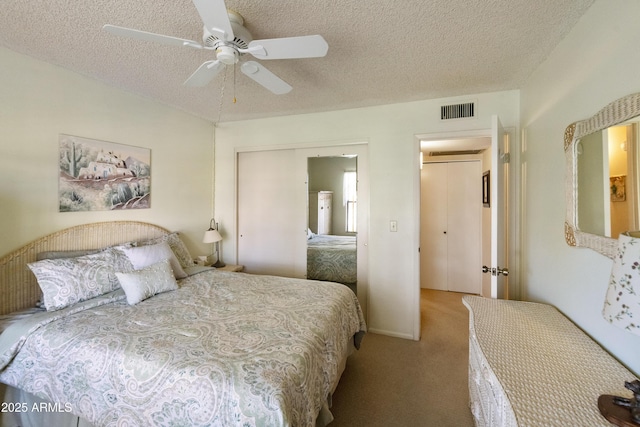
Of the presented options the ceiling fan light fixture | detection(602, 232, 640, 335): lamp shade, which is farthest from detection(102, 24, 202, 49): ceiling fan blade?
detection(602, 232, 640, 335): lamp shade

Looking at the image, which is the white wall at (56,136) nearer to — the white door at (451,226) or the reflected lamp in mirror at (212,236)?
the reflected lamp in mirror at (212,236)

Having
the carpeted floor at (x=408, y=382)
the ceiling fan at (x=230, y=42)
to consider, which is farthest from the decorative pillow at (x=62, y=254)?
the carpeted floor at (x=408, y=382)

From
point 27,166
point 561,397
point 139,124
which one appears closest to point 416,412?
point 561,397

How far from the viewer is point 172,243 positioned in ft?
9.25

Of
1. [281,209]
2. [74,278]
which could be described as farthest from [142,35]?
[281,209]

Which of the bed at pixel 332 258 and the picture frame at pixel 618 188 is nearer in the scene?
the picture frame at pixel 618 188

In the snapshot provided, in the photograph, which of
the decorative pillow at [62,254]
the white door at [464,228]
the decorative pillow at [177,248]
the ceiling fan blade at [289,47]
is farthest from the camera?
the white door at [464,228]

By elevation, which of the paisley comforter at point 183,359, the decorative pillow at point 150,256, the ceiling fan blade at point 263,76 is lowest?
the paisley comforter at point 183,359

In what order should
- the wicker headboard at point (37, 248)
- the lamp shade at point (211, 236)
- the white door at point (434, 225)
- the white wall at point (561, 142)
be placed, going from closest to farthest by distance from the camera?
the white wall at point (561, 142) → the wicker headboard at point (37, 248) → the lamp shade at point (211, 236) → the white door at point (434, 225)

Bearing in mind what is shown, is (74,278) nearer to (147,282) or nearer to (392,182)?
(147,282)

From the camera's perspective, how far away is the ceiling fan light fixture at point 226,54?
4.69 ft

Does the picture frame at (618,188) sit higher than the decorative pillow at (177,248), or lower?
higher

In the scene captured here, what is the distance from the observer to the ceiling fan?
1.22m

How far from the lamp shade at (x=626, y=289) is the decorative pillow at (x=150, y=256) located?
268cm
